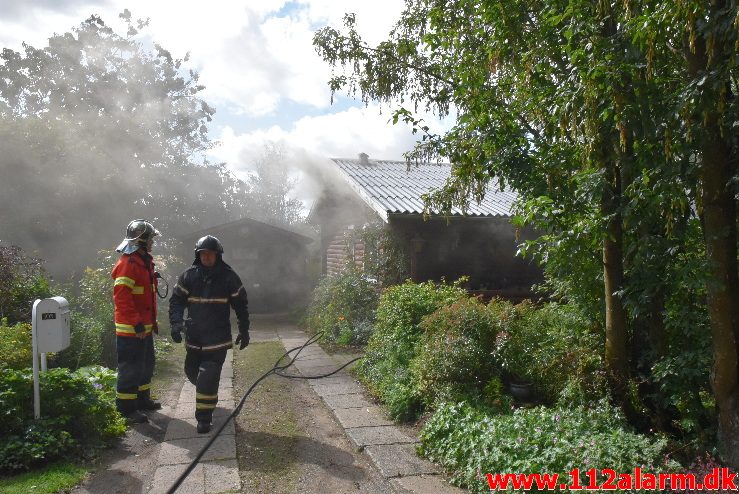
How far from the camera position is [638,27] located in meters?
3.82

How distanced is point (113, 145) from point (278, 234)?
1342 centimetres

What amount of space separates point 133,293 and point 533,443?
4276mm

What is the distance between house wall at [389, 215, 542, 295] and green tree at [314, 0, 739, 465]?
4.93 meters

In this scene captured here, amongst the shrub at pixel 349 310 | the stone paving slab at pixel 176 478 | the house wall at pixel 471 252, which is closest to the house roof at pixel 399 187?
the house wall at pixel 471 252

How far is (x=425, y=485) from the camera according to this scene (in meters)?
4.46

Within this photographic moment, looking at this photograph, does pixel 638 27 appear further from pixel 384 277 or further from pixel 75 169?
pixel 75 169

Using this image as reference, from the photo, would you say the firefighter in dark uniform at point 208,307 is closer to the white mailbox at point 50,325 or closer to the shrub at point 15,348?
the white mailbox at point 50,325

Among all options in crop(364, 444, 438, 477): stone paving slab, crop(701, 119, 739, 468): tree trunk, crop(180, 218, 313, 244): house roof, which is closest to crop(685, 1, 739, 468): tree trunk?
crop(701, 119, 739, 468): tree trunk

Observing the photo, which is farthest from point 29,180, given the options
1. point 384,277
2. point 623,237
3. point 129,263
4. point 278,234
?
point 623,237

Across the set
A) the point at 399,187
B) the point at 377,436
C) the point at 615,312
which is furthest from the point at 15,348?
the point at 399,187

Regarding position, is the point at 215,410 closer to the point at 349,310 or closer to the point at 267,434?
the point at 267,434

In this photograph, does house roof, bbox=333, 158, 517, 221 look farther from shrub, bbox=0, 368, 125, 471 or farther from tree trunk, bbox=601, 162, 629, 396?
shrub, bbox=0, 368, 125, 471

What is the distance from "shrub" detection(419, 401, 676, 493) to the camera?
4012 mm

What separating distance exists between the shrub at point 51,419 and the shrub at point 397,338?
293 centimetres
